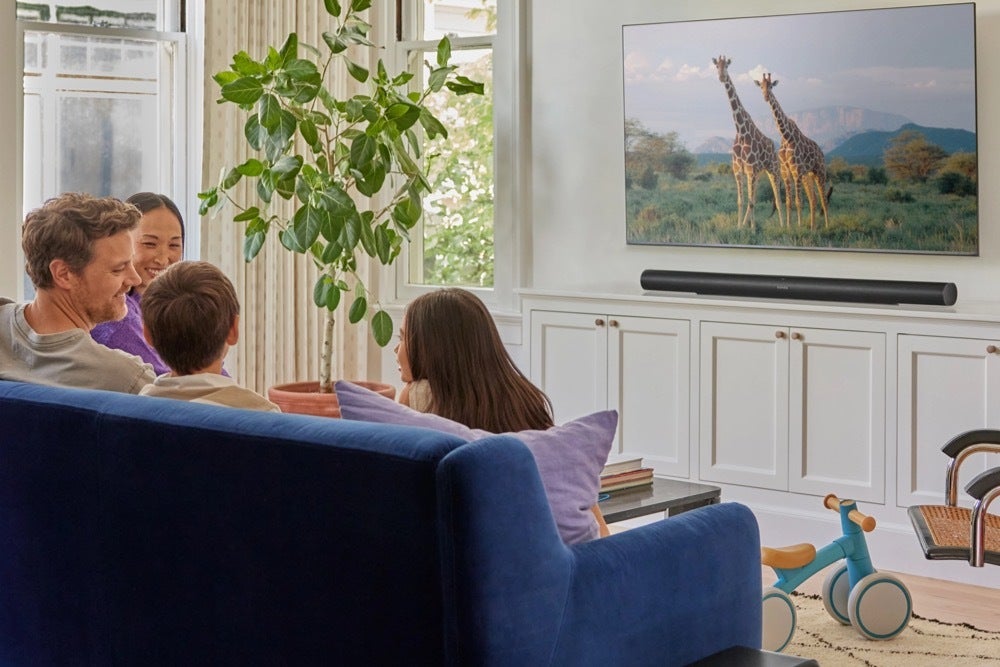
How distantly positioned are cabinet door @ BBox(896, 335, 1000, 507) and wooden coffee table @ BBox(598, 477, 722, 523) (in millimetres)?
1214

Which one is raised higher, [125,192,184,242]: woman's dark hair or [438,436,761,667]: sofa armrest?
[125,192,184,242]: woman's dark hair

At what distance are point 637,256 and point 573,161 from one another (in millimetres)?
501

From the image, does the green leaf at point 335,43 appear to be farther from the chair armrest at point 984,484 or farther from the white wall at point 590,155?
the chair armrest at point 984,484

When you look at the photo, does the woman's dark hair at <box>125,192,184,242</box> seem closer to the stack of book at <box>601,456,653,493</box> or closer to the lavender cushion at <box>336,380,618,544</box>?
the stack of book at <box>601,456,653,493</box>

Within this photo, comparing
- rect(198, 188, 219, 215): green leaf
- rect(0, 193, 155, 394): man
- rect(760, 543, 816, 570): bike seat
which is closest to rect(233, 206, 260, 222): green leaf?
rect(198, 188, 219, 215): green leaf

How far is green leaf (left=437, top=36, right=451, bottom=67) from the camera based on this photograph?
5462mm

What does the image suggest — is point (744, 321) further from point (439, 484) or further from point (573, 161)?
point (439, 484)

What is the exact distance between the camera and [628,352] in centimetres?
516

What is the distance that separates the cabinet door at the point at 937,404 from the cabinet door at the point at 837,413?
9cm

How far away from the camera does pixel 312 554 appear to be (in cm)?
198

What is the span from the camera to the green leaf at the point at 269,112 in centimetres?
501

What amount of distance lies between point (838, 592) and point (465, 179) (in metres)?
2.80

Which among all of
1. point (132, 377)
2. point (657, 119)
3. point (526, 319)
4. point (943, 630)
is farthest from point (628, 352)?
point (132, 377)

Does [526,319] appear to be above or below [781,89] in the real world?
below
